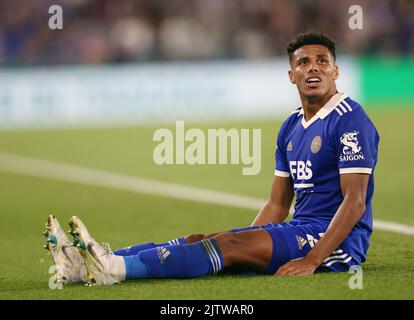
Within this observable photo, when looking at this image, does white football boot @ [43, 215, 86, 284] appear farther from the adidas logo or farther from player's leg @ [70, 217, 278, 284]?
the adidas logo

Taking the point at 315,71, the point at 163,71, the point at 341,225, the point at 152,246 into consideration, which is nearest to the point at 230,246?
the point at 152,246

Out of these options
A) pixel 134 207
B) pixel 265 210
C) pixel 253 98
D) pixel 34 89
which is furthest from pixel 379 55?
pixel 265 210

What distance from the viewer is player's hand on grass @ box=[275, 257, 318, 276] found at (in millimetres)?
6402

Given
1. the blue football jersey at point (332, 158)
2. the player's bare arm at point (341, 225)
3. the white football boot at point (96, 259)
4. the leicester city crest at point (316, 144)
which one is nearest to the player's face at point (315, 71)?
the blue football jersey at point (332, 158)

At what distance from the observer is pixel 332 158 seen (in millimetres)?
6660

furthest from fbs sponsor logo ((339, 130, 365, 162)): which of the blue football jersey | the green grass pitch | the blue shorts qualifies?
the green grass pitch

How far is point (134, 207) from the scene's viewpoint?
11.8 metres

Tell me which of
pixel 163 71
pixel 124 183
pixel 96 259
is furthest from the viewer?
pixel 163 71

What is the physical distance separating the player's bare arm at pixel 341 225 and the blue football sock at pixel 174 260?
1.56 feet

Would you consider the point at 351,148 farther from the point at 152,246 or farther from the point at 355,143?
the point at 152,246

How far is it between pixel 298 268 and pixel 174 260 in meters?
0.81
